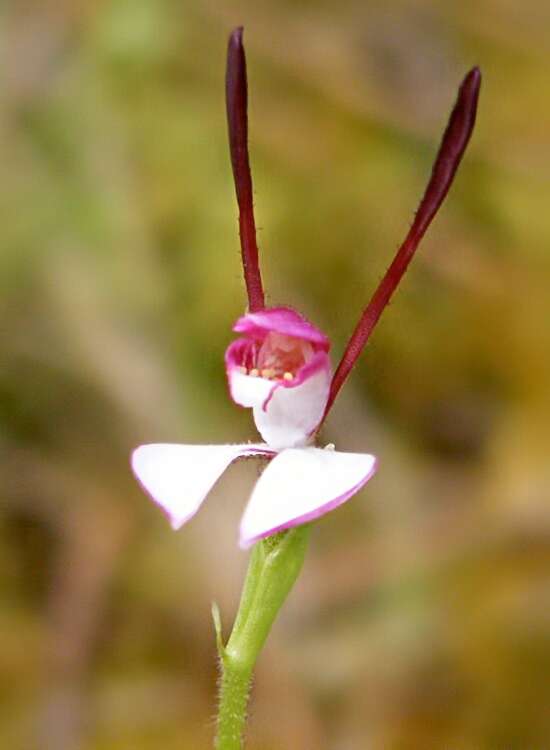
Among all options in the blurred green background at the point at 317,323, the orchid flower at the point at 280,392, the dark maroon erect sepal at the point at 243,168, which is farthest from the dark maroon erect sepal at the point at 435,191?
the blurred green background at the point at 317,323

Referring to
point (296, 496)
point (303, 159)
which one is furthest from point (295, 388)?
point (303, 159)

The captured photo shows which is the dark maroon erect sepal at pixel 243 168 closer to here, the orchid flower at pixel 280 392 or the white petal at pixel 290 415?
the orchid flower at pixel 280 392

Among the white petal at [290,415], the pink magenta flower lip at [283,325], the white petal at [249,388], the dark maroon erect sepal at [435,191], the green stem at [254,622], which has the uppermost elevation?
the dark maroon erect sepal at [435,191]

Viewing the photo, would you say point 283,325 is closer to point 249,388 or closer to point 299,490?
point 249,388

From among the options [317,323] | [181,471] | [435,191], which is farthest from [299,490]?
[317,323]

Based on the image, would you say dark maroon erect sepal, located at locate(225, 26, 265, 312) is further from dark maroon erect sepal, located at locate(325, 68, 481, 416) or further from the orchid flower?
dark maroon erect sepal, located at locate(325, 68, 481, 416)

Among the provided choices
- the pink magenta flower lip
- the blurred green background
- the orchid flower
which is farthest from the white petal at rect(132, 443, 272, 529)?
the blurred green background
